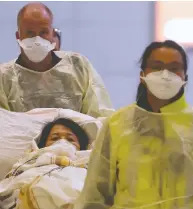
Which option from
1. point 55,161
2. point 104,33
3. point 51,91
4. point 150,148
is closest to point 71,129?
point 55,161

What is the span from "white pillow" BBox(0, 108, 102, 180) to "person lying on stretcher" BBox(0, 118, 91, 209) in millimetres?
73

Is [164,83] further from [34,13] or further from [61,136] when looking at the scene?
[34,13]

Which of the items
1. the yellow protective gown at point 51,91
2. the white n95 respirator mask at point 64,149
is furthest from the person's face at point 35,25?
the white n95 respirator mask at point 64,149

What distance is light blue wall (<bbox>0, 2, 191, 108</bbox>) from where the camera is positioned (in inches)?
148

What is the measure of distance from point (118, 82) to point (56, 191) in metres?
1.96

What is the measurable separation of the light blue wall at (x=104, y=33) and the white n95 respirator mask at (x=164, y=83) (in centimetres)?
206

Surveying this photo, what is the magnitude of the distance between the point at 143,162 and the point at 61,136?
77 cm

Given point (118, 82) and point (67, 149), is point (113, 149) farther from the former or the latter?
point (118, 82)

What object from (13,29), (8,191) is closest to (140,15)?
(13,29)

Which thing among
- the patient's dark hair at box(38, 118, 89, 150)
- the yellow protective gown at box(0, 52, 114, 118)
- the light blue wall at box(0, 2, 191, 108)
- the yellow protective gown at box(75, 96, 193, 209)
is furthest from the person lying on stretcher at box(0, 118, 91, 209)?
the light blue wall at box(0, 2, 191, 108)

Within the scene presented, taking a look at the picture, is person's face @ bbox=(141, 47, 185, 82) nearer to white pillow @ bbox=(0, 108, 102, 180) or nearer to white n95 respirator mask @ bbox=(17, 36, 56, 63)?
white pillow @ bbox=(0, 108, 102, 180)

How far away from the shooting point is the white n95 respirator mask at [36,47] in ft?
8.68

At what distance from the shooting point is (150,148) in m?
1.63

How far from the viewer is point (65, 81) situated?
9.14 feet
